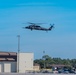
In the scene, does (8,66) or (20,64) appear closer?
(20,64)

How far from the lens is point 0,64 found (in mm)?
119875

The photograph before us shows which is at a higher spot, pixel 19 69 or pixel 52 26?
pixel 52 26

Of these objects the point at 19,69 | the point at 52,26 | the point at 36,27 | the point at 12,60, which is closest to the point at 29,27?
the point at 36,27

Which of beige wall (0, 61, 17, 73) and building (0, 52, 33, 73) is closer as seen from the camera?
building (0, 52, 33, 73)

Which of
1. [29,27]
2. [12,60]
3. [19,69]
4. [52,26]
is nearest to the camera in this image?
[29,27]

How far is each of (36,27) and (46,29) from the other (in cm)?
343

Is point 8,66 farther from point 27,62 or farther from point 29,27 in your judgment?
Answer: point 29,27

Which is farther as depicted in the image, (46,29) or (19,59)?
(19,59)

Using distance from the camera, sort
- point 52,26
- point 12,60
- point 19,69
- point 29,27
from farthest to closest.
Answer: point 12,60, point 19,69, point 52,26, point 29,27

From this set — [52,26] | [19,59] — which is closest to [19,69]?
[19,59]

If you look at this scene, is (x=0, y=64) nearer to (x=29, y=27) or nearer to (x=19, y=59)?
(x=19, y=59)

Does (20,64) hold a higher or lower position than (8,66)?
higher

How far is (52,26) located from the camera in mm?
85812

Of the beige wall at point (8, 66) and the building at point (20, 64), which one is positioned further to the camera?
the beige wall at point (8, 66)
